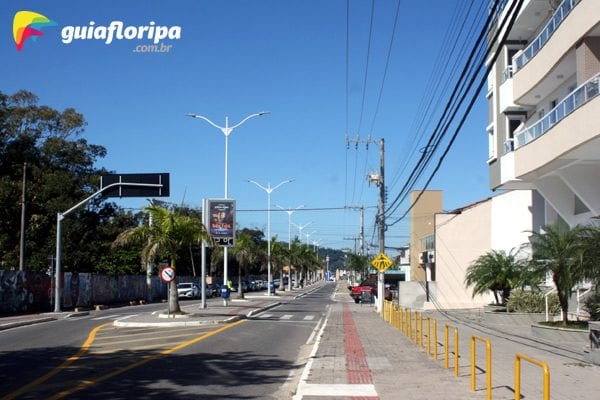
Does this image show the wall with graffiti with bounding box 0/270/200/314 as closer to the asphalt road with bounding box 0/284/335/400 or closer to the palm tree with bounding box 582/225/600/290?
the asphalt road with bounding box 0/284/335/400

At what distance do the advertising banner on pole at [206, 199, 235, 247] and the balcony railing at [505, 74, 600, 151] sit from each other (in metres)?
16.4

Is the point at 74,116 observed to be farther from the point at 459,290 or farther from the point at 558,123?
the point at 558,123

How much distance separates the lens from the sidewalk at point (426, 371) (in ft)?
34.8

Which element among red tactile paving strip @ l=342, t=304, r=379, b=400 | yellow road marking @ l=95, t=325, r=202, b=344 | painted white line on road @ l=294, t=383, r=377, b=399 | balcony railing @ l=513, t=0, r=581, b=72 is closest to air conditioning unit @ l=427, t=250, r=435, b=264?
balcony railing @ l=513, t=0, r=581, b=72

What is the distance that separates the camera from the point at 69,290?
137ft

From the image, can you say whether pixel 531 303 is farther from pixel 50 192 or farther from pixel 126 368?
pixel 50 192

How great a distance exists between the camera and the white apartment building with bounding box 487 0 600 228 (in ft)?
64.3

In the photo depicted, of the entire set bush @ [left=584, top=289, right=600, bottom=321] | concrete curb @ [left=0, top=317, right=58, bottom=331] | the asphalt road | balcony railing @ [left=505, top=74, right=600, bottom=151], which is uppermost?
balcony railing @ [left=505, top=74, right=600, bottom=151]

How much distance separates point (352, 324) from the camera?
27.1 m

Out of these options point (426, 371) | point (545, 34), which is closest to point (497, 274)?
point (545, 34)

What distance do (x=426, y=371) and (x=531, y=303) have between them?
15.4 metres

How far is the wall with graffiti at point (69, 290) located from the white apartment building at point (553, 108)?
23830 millimetres

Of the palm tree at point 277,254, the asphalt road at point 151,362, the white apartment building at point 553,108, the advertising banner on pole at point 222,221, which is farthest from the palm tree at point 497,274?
the palm tree at point 277,254

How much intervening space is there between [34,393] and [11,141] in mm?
56449
